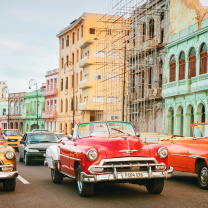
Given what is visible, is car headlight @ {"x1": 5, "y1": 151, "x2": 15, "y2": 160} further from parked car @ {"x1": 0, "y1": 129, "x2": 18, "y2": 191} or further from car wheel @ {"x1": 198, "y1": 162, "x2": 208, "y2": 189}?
car wheel @ {"x1": 198, "y1": 162, "x2": 208, "y2": 189}

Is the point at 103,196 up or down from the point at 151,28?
down

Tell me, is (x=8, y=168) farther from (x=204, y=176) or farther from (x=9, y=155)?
(x=204, y=176)

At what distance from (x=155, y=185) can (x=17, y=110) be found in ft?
296

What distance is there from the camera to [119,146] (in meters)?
10.1

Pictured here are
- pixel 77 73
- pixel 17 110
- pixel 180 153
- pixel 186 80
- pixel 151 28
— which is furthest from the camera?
pixel 17 110

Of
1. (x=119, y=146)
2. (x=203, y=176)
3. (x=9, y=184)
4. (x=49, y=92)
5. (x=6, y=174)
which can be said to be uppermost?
(x=49, y=92)

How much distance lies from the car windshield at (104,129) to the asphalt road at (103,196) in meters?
1.33

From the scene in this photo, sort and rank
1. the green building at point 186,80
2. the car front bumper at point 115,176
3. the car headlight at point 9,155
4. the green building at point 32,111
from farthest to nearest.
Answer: the green building at point 32,111, the green building at point 186,80, the car headlight at point 9,155, the car front bumper at point 115,176

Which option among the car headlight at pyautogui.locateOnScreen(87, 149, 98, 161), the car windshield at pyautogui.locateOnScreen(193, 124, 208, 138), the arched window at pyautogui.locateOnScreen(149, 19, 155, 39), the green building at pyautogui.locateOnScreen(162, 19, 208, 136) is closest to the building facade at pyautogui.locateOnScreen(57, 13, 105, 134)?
the arched window at pyautogui.locateOnScreen(149, 19, 155, 39)

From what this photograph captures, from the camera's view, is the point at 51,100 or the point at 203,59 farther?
the point at 51,100

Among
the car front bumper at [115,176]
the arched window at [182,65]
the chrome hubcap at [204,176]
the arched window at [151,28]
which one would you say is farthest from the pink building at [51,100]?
the car front bumper at [115,176]

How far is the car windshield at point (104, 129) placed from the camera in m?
11.5

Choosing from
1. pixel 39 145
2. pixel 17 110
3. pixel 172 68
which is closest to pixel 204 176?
pixel 39 145

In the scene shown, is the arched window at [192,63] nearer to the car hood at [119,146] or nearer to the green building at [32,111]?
the car hood at [119,146]
